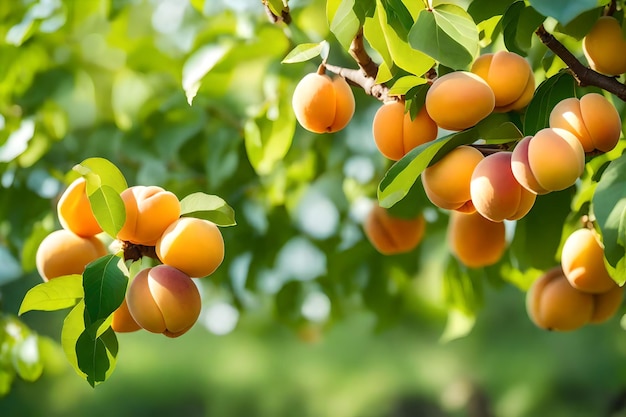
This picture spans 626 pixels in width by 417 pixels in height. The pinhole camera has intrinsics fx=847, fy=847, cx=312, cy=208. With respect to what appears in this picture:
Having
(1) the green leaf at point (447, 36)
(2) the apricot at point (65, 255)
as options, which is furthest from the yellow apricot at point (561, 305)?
(2) the apricot at point (65, 255)

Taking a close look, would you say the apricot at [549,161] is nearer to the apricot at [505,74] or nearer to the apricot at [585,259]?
the apricot at [505,74]

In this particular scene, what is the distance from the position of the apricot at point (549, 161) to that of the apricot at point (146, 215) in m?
0.26

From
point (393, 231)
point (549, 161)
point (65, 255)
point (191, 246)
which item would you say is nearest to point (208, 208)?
point (191, 246)

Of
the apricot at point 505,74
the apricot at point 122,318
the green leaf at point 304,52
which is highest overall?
the green leaf at point 304,52

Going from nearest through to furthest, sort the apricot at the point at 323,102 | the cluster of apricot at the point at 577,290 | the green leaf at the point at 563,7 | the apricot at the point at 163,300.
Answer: the green leaf at the point at 563,7, the apricot at the point at 163,300, the apricot at the point at 323,102, the cluster of apricot at the point at 577,290

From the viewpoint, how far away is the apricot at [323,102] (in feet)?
2.39

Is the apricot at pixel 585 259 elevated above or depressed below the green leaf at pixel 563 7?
below

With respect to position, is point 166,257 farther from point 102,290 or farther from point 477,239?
point 477,239

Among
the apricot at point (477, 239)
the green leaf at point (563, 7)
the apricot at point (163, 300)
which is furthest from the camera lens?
the apricot at point (477, 239)

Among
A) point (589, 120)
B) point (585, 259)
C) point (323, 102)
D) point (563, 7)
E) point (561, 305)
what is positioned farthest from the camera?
point (561, 305)

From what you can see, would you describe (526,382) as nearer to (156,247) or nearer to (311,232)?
(311,232)

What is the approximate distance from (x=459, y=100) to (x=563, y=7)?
13cm

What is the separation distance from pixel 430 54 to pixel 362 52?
12 cm

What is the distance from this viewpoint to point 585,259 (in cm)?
83
